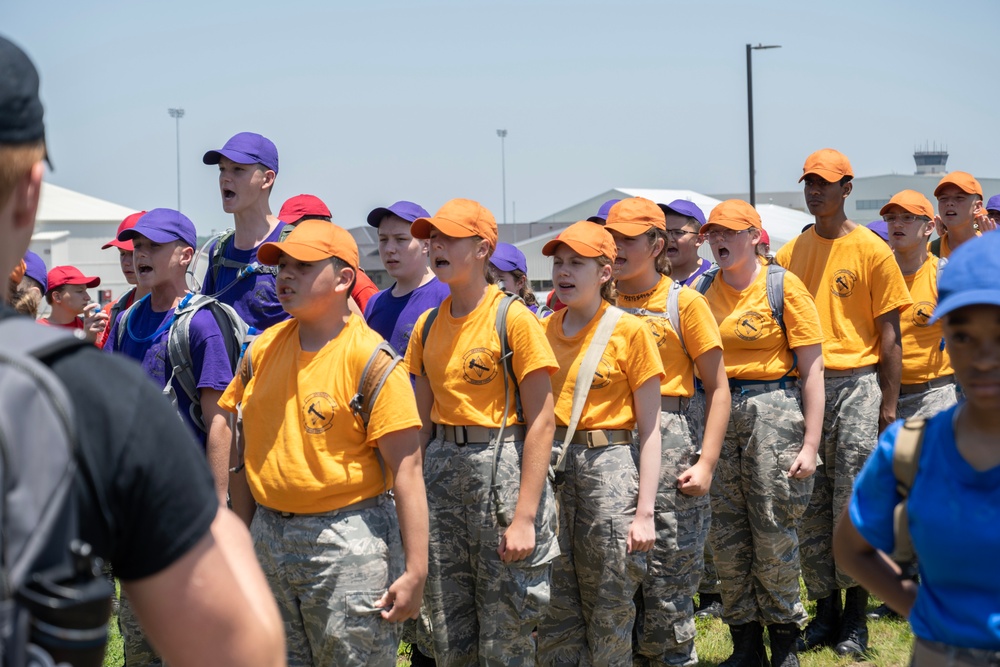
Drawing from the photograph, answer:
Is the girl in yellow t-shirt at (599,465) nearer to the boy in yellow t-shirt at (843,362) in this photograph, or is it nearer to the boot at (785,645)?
the boot at (785,645)

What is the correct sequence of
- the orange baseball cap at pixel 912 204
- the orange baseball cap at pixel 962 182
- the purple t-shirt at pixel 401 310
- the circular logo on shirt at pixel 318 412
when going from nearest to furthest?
the circular logo on shirt at pixel 318 412 → the purple t-shirt at pixel 401 310 → the orange baseball cap at pixel 912 204 → the orange baseball cap at pixel 962 182

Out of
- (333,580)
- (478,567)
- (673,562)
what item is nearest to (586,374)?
(478,567)

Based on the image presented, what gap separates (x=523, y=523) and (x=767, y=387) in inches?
85.7

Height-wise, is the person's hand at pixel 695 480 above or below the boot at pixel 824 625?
above

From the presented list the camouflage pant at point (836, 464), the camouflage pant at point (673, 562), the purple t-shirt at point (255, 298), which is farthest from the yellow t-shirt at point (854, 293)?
the purple t-shirt at point (255, 298)

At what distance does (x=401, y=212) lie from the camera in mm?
6723

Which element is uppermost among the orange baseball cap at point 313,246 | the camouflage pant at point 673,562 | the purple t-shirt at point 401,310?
the orange baseball cap at point 313,246

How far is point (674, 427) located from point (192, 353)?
2.56m

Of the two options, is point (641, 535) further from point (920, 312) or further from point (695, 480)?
point (920, 312)

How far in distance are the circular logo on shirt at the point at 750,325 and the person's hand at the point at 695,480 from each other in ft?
3.15

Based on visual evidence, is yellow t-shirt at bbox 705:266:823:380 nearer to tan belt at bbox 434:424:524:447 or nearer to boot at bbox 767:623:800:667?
boot at bbox 767:623:800:667

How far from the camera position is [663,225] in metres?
6.31

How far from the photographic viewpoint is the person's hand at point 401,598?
420cm

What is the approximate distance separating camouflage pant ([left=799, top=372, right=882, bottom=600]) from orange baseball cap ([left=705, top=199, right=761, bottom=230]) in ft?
4.08
